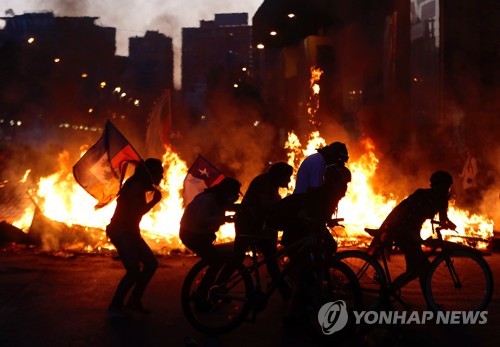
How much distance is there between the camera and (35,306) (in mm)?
7348

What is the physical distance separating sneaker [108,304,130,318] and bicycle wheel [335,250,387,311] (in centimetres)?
216

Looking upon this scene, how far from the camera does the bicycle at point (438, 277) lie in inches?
262

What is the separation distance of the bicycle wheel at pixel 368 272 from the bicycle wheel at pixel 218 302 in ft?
3.24

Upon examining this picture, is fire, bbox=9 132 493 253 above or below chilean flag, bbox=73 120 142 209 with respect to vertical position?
below

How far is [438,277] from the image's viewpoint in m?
6.71

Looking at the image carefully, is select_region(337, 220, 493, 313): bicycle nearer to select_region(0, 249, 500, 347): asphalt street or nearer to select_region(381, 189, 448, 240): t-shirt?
select_region(381, 189, 448, 240): t-shirt

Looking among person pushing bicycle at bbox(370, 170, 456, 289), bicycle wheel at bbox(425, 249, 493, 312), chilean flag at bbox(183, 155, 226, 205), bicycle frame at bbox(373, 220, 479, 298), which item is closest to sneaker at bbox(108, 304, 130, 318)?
bicycle frame at bbox(373, 220, 479, 298)

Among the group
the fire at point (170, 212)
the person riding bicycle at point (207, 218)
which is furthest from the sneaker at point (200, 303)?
the fire at point (170, 212)

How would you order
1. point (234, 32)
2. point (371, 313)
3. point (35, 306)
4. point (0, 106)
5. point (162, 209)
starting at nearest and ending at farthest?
point (371, 313) < point (35, 306) < point (162, 209) < point (0, 106) < point (234, 32)

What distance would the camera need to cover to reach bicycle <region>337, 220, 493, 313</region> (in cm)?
665

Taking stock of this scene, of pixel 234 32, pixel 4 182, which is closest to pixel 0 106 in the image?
pixel 4 182

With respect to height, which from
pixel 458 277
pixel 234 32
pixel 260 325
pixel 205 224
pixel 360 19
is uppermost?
pixel 234 32

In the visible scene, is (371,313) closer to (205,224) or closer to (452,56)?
(205,224)

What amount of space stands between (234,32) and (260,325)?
160m
